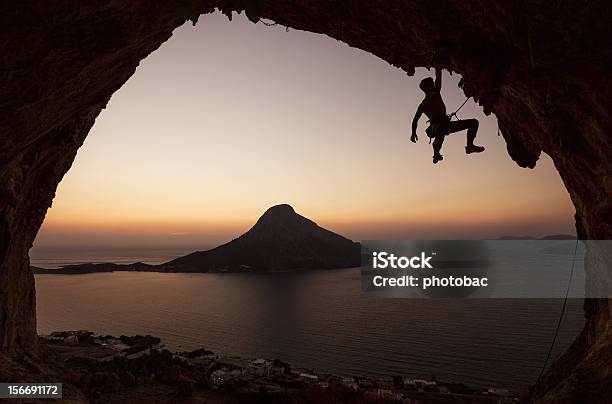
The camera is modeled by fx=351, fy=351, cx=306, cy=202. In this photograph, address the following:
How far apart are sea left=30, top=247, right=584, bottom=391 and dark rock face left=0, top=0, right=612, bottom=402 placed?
4307 cm

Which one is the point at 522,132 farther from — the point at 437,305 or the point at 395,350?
the point at 437,305

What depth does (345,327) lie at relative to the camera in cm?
7381

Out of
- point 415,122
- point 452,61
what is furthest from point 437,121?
point 452,61

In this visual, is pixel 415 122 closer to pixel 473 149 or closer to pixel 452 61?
pixel 473 149

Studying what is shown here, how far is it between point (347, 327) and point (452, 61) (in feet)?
233

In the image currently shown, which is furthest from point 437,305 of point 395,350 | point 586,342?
point 586,342

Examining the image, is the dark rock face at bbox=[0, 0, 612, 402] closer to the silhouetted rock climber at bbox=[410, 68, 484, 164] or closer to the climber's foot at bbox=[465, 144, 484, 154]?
the silhouetted rock climber at bbox=[410, 68, 484, 164]

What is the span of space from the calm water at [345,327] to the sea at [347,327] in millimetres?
210

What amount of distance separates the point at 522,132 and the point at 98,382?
2232cm

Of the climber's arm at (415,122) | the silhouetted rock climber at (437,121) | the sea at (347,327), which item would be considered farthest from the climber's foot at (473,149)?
the sea at (347,327)

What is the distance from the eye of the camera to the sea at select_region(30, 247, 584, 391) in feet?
169

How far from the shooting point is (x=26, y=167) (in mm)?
12234

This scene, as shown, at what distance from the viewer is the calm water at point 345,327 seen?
170 ft

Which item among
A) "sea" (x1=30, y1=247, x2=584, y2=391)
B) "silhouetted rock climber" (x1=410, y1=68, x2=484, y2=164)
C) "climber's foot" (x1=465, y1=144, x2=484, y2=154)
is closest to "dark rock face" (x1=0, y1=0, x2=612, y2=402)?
"silhouetted rock climber" (x1=410, y1=68, x2=484, y2=164)
